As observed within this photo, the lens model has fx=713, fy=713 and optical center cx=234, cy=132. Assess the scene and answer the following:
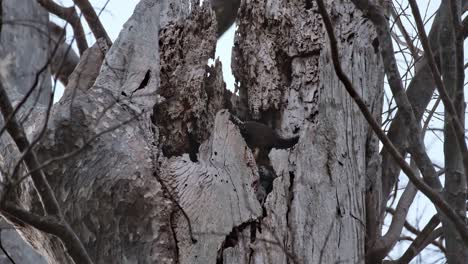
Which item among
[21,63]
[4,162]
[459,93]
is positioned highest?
[21,63]

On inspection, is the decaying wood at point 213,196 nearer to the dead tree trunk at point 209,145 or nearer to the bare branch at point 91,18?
the dead tree trunk at point 209,145

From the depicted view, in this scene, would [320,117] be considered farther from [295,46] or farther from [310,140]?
[295,46]

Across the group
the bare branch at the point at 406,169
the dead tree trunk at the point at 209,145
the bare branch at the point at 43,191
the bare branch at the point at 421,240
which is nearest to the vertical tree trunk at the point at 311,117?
the dead tree trunk at the point at 209,145

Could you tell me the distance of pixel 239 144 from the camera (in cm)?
218

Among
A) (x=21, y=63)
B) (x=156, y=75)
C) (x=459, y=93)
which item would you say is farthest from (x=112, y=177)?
(x=21, y=63)

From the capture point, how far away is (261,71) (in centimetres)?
238

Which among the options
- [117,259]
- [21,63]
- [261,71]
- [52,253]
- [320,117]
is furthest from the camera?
[21,63]

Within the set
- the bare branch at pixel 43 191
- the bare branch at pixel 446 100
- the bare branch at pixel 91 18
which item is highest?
the bare branch at pixel 91 18

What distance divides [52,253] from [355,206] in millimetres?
899

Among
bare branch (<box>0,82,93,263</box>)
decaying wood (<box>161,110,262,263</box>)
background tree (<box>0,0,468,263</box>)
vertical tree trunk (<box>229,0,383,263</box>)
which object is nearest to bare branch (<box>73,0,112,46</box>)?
background tree (<box>0,0,468,263</box>)

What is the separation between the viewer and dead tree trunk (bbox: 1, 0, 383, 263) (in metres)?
1.93

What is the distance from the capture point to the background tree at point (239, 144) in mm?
1903

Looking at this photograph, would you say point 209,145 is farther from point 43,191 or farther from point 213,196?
point 43,191

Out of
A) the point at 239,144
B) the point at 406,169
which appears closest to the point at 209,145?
the point at 239,144
